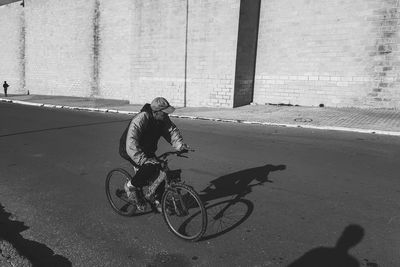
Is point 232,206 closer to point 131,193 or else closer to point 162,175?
point 162,175

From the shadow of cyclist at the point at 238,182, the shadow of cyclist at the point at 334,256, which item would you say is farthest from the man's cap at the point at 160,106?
the shadow of cyclist at the point at 334,256

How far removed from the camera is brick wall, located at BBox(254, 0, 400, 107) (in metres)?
16.2

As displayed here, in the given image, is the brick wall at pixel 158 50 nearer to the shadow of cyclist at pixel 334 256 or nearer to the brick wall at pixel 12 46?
the brick wall at pixel 12 46

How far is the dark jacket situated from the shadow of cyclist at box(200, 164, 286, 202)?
149cm

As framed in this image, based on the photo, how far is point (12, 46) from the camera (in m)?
34.7

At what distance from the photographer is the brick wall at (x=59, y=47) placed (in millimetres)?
27844

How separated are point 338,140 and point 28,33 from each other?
30.8 m

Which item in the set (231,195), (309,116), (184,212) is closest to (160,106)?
(184,212)

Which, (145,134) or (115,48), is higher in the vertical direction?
(115,48)

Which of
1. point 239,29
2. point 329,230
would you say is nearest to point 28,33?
point 239,29

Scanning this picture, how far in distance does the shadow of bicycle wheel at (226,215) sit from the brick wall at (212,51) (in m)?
13.8

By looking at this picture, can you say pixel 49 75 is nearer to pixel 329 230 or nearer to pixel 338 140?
pixel 338 140

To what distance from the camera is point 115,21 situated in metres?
25.6

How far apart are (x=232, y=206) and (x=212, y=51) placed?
588 inches
